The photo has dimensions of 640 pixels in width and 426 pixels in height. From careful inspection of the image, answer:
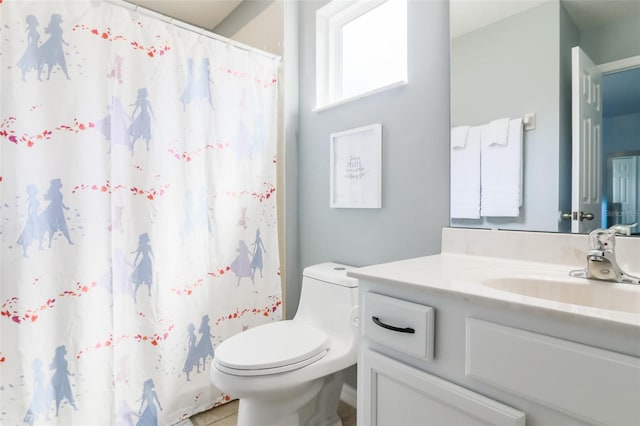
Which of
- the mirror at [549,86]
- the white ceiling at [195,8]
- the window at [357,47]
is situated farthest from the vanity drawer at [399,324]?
the white ceiling at [195,8]

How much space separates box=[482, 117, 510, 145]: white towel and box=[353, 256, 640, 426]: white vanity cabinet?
666 mm

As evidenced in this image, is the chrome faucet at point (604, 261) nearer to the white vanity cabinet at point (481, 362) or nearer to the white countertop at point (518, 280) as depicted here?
the white countertop at point (518, 280)

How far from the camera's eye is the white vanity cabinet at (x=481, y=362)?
0.57m

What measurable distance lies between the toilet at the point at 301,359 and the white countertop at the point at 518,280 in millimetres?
499

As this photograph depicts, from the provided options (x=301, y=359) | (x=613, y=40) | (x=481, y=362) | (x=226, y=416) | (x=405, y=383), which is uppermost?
(x=613, y=40)

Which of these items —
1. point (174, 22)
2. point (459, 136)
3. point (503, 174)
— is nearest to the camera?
point (503, 174)

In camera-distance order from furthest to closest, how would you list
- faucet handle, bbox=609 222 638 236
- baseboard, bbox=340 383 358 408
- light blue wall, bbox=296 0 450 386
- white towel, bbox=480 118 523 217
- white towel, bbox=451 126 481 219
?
baseboard, bbox=340 383 358 408, light blue wall, bbox=296 0 450 386, white towel, bbox=451 126 481 219, white towel, bbox=480 118 523 217, faucet handle, bbox=609 222 638 236

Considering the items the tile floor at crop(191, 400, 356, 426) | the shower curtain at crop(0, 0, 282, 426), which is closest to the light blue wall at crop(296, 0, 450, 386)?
the tile floor at crop(191, 400, 356, 426)

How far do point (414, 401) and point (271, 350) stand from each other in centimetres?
64

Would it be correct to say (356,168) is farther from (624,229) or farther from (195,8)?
(195,8)

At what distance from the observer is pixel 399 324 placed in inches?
33.6

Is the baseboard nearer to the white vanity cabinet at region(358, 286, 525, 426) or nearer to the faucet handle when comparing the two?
the white vanity cabinet at region(358, 286, 525, 426)

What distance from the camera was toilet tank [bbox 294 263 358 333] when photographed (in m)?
1.49

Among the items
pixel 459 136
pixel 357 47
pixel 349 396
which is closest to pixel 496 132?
pixel 459 136
